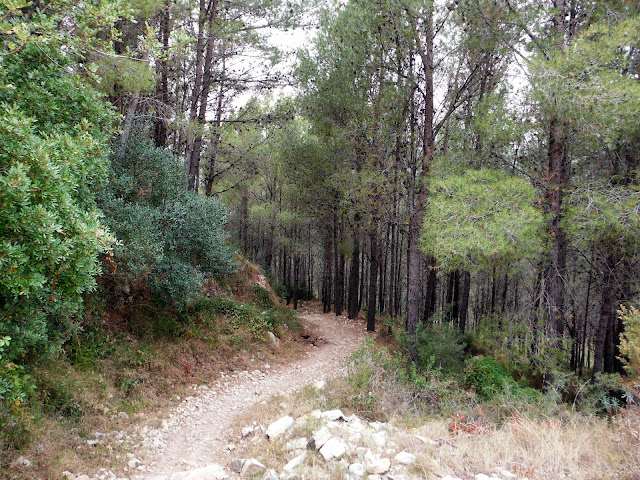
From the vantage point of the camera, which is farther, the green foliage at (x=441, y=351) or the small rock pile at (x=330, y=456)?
the green foliage at (x=441, y=351)

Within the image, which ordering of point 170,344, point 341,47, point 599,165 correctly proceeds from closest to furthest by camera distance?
point 170,344, point 599,165, point 341,47

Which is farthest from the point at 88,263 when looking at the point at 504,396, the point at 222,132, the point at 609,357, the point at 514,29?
the point at 609,357

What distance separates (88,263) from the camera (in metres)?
3.39

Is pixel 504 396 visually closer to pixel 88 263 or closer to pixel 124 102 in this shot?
pixel 88 263

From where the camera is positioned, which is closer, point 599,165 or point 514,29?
point 514,29

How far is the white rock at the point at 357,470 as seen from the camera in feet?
11.5

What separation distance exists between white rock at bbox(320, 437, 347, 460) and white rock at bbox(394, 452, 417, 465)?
55cm

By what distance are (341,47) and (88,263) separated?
30.7ft

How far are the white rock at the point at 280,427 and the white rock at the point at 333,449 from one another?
1.03 metres

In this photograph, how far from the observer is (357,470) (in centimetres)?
355

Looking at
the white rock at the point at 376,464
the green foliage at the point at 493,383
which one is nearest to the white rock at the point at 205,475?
the white rock at the point at 376,464

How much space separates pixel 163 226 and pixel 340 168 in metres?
6.54

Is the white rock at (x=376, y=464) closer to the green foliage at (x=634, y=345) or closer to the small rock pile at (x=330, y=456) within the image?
the small rock pile at (x=330, y=456)

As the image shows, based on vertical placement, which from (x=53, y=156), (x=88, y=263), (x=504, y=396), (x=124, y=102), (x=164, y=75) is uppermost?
(x=164, y=75)
